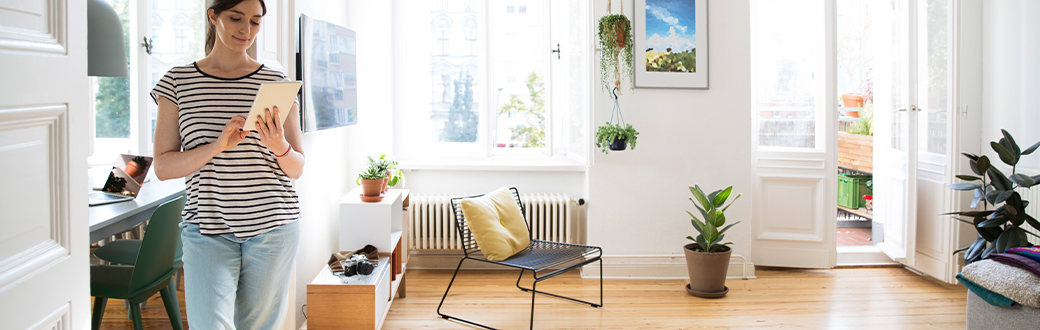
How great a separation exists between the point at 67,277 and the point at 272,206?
0.63 metres

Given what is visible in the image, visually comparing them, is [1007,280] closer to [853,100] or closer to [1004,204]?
[1004,204]

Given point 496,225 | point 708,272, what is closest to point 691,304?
point 708,272

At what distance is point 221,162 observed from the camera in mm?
1849

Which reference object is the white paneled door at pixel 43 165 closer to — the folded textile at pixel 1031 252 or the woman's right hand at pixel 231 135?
the woman's right hand at pixel 231 135

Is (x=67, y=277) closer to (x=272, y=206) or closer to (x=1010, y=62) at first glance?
(x=272, y=206)

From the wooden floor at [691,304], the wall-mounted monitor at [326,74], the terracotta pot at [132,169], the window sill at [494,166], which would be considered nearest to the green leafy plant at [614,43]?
the window sill at [494,166]

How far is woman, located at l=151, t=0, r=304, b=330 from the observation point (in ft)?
5.97

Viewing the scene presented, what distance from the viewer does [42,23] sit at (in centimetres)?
122

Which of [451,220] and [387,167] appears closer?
[387,167]

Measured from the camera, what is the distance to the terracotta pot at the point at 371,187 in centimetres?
351

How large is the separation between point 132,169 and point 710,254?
306cm

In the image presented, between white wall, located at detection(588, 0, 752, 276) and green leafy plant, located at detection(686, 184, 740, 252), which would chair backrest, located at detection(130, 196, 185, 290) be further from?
green leafy plant, located at detection(686, 184, 740, 252)

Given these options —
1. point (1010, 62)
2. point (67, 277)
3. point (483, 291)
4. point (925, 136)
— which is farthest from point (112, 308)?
point (1010, 62)

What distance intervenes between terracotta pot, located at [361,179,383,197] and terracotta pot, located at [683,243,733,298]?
73.5 inches
